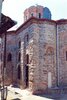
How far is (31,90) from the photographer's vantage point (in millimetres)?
22078

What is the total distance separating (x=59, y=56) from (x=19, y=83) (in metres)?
6.68

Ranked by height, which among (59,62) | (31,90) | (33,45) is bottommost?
(31,90)

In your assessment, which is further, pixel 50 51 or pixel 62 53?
pixel 62 53

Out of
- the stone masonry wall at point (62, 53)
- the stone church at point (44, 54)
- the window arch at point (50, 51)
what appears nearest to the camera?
the stone church at point (44, 54)

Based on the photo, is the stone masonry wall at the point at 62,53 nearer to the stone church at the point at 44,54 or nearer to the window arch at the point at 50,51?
the stone church at the point at 44,54

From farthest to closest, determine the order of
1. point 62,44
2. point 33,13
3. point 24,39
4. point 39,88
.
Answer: point 33,13 < point 24,39 < point 62,44 < point 39,88

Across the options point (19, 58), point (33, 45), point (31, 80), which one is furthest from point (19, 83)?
point (33, 45)

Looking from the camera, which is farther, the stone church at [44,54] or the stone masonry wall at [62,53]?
the stone masonry wall at [62,53]

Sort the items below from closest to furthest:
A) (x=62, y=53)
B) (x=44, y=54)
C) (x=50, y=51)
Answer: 1. (x=44, y=54)
2. (x=50, y=51)
3. (x=62, y=53)

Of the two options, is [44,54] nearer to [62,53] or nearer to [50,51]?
[50,51]

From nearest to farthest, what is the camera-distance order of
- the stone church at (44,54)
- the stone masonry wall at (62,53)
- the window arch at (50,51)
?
the stone church at (44,54) < the stone masonry wall at (62,53) < the window arch at (50,51)

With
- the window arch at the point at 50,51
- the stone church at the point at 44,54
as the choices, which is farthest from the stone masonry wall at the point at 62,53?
the window arch at the point at 50,51

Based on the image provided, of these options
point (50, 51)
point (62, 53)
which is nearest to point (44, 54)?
point (50, 51)

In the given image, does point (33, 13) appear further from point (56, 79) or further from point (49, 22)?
point (56, 79)
